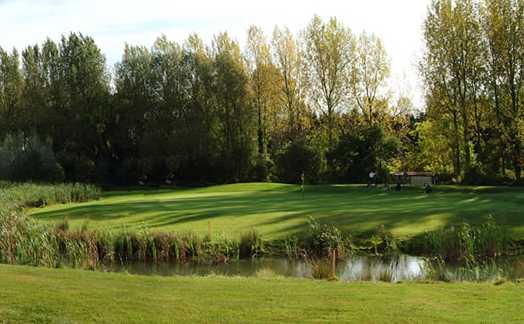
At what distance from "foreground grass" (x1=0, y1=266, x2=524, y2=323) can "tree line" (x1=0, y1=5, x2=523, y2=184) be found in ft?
134

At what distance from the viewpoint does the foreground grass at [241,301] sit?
28.1 ft

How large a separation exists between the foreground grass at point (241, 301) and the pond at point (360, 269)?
3.39 metres

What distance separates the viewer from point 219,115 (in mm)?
65500

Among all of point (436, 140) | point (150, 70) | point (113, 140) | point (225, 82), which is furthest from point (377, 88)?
point (113, 140)

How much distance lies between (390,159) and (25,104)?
40054mm

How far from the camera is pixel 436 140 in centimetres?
5825

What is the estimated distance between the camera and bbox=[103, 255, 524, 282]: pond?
588 inches

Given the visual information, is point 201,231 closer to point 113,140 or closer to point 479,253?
point 479,253

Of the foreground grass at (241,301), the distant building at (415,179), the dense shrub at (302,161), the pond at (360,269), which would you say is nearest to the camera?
the foreground grass at (241,301)

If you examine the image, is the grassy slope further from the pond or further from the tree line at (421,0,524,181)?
the tree line at (421,0,524,181)

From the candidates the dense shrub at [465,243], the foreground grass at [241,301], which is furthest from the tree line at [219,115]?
the foreground grass at [241,301]

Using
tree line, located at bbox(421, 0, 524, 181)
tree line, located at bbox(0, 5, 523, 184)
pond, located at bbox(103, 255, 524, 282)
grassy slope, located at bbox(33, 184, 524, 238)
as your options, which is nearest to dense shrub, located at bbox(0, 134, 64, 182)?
tree line, located at bbox(0, 5, 523, 184)


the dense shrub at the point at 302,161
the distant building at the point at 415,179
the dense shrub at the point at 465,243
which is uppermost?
the dense shrub at the point at 302,161

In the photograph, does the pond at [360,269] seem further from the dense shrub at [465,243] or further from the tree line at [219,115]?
the tree line at [219,115]
